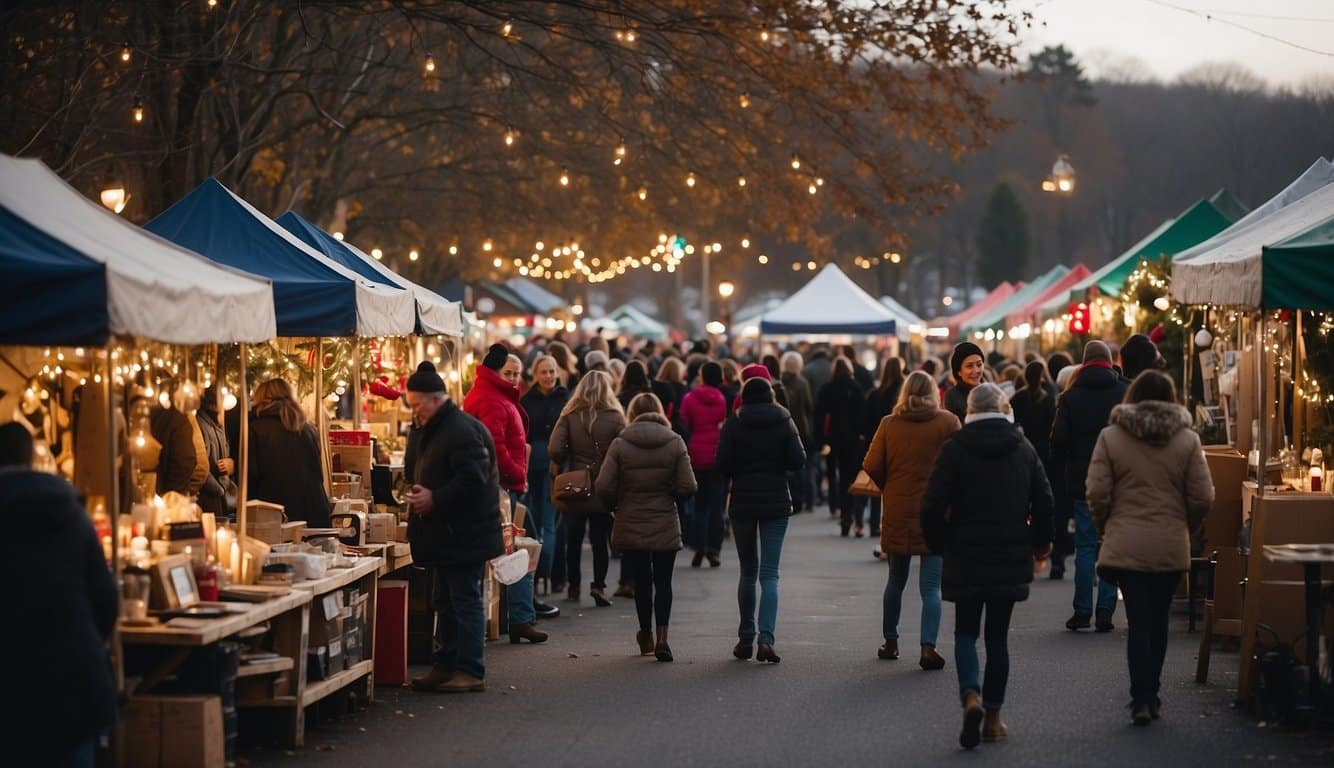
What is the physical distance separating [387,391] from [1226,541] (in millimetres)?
8584

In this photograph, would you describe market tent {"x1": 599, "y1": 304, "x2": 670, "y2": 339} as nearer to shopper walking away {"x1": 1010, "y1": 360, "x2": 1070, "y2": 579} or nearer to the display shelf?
shopper walking away {"x1": 1010, "y1": 360, "x2": 1070, "y2": 579}

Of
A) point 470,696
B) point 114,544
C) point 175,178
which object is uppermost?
point 175,178

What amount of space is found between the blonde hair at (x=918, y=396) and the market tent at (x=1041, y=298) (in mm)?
20234

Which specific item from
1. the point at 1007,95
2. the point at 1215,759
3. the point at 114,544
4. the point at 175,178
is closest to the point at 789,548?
A: the point at 175,178

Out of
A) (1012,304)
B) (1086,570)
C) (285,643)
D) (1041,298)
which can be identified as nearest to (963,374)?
(1086,570)

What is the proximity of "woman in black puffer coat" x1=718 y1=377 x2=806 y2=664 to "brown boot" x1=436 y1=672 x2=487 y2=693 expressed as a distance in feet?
6.54

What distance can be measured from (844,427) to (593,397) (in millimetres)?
7868

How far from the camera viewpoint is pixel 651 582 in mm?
12531

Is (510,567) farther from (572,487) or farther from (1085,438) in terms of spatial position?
(1085,438)

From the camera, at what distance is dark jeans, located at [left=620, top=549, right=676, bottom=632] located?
40.7ft

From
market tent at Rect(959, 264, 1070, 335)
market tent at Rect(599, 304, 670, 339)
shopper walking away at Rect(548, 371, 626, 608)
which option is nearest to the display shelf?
shopper walking away at Rect(548, 371, 626, 608)

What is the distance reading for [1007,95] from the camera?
8988 cm

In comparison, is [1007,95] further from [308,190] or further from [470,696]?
[470,696]

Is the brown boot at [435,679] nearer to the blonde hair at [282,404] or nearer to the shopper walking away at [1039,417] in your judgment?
the blonde hair at [282,404]
